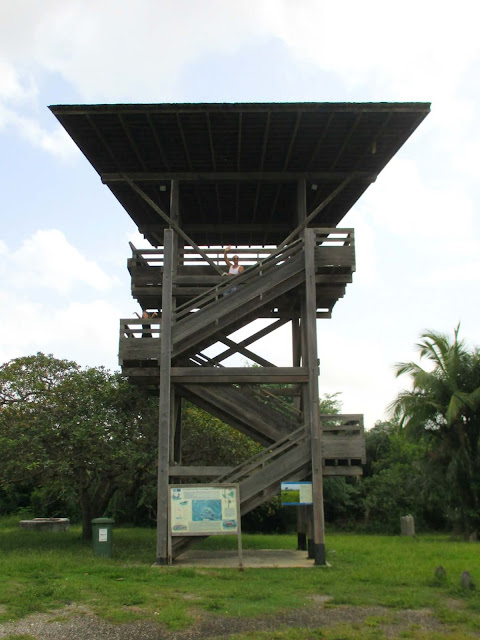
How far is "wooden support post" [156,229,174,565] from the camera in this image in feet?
43.6

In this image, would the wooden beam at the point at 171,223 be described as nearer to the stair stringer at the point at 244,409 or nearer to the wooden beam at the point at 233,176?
the wooden beam at the point at 233,176

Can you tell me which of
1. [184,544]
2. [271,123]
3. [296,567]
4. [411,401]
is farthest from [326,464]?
[411,401]

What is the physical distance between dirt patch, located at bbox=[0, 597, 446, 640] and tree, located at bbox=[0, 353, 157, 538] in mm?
7560

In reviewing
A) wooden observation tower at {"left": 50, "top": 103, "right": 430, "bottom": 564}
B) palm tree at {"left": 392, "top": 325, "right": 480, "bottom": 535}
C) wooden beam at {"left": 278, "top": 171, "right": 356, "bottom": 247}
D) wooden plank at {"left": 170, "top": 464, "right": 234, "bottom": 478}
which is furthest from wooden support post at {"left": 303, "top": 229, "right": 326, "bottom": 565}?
palm tree at {"left": 392, "top": 325, "right": 480, "bottom": 535}

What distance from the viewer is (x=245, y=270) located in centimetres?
1502

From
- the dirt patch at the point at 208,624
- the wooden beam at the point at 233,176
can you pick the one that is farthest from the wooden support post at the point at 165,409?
the dirt patch at the point at 208,624

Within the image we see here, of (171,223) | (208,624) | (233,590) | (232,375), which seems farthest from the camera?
(171,223)

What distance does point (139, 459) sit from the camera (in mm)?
16203

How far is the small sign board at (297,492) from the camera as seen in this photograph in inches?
527

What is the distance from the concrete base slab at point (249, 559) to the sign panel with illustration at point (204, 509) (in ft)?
2.46

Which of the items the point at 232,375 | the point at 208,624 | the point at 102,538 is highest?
the point at 232,375

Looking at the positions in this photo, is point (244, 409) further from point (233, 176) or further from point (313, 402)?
point (233, 176)

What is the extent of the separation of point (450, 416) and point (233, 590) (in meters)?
17.0

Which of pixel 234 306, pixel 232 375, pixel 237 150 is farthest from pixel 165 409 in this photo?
pixel 237 150
